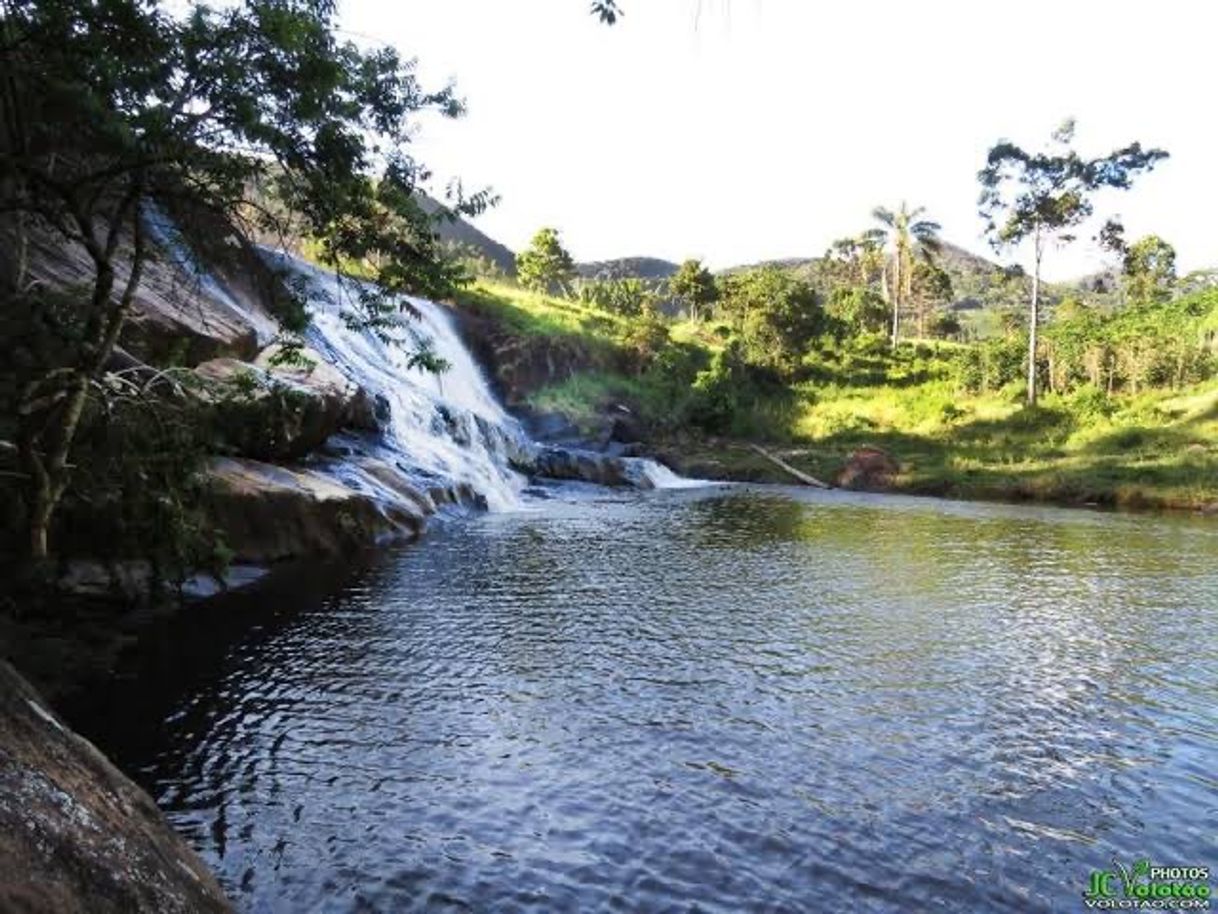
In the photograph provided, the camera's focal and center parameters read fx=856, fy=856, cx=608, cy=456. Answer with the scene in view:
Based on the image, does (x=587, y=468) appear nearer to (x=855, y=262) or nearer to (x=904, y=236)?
(x=904, y=236)

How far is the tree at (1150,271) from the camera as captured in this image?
81213 millimetres

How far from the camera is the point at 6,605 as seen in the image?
1207 centimetres

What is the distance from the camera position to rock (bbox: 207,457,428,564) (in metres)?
18.6

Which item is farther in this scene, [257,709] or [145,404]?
[145,404]

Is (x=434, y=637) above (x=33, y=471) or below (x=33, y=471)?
below

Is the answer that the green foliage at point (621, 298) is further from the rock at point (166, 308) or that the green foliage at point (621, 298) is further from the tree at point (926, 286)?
the rock at point (166, 308)

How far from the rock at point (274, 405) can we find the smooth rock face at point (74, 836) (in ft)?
35.3

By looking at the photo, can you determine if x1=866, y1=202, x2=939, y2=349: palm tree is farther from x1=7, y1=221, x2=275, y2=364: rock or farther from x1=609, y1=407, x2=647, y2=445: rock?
x1=7, y1=221, x2=275, y2=364: rock

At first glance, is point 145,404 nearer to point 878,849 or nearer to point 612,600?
point 612,600

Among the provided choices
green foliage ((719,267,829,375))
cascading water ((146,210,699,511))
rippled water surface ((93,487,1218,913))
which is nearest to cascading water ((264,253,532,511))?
cascading water ((146,210,699,511))

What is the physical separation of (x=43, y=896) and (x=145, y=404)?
34.0 ft

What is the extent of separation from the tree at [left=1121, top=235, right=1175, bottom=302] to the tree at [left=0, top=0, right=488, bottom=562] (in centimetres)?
8473

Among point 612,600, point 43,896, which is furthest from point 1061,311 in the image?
point 43,896

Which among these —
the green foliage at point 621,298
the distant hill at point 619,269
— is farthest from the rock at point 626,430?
the distant hill at point 619,269
